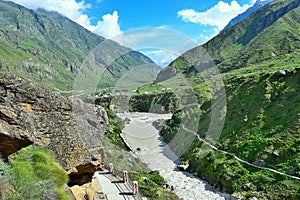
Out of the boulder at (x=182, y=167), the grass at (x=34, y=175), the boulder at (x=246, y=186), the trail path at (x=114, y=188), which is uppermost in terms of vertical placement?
the grass at (x=34, y=175)

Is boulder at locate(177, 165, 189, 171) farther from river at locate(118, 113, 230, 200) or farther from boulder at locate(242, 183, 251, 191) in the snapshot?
boulder at locate(242, 183, 251, 191)

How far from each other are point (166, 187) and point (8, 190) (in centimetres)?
3017

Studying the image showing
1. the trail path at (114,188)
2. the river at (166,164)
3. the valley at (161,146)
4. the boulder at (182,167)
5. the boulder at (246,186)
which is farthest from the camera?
the boulder at (182,167)

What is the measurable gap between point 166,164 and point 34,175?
40.3 meters

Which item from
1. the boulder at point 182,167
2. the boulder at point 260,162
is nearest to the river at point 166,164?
the boulder at point 182,167

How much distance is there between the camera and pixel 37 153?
11.5m

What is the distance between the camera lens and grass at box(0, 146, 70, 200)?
835 centimetres

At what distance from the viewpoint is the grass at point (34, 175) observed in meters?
8.35

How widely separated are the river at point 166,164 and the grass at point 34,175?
83.3 ft

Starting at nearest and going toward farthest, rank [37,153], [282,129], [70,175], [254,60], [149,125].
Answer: [37,153], [70,175], [282,129], [149,125], [254,60]

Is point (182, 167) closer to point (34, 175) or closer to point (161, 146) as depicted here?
point (161, 146)

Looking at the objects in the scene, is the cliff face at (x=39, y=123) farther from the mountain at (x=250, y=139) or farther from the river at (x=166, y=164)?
the mountain at (x=250, y=139)

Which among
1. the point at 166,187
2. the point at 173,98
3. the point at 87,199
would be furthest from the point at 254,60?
the point at 87,199

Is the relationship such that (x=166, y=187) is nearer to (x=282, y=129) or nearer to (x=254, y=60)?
(x=282, y=129)
